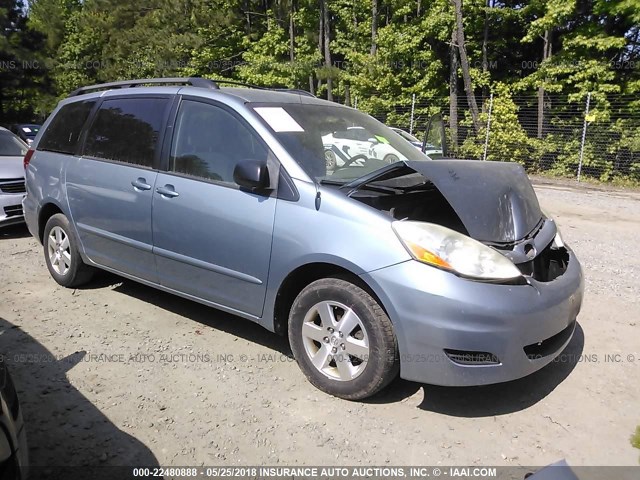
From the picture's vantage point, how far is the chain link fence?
14703 millimetres

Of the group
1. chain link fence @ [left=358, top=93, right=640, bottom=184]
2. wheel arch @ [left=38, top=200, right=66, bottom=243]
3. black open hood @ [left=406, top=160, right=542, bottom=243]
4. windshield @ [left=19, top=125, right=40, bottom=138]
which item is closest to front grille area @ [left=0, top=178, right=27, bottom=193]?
wheel arch @ [left=38, top=200, right=66, bottom=243]

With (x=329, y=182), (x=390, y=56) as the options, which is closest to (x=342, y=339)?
(x=329, y=182)

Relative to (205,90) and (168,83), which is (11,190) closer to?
(168,83)

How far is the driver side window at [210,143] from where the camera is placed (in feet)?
11.4

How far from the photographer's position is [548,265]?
3293 mm

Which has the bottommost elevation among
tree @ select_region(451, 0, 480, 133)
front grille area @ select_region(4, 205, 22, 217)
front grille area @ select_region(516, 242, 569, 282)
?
front grille area @ select_region(4, 205, 22, 217)

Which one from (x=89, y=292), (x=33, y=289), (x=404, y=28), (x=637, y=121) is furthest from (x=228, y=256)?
(x=404, y=28)

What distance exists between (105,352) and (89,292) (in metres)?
1.36

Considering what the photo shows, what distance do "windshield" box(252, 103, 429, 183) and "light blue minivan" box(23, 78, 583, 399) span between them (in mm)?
17

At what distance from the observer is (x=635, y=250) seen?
673 centimetres

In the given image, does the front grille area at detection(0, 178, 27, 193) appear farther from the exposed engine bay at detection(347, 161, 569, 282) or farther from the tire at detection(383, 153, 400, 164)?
the exposed engine bay at detection(347, 161, 569, 282)

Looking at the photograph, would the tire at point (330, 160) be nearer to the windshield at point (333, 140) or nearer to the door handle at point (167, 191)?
the windshield at point (333, 140)

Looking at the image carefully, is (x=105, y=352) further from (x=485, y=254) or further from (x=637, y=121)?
(x=637, y=121)

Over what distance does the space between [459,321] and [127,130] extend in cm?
310
